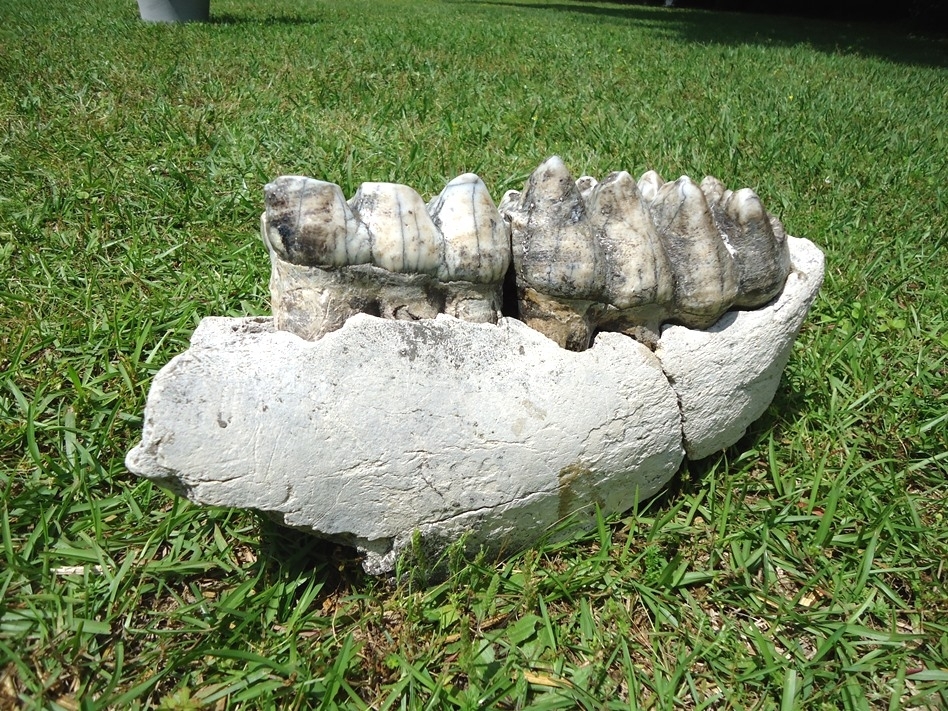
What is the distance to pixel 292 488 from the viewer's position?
148cm

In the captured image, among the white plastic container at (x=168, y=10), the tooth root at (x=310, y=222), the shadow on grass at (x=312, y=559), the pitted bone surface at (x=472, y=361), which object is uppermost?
the white plastic container at (x=168, y=10)

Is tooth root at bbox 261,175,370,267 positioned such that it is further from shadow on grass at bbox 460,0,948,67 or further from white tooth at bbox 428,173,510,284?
shadow on grass at bbox 460,0,948,67

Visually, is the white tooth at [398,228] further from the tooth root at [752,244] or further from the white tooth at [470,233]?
the tooth root at [752,244]

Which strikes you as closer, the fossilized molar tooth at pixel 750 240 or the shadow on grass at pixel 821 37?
the fossilized molar tooth at pixel 750 240

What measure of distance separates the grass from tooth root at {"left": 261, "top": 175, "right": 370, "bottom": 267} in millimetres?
782

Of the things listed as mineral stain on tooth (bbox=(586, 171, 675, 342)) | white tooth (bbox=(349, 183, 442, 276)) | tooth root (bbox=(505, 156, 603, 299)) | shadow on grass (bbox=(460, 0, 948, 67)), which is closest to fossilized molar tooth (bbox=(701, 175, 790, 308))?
mineral stain on tooth (bbox=(586, 171, 675, 342))

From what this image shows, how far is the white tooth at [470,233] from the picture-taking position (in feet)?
5.34

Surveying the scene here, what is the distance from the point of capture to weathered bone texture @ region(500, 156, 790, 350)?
169cm

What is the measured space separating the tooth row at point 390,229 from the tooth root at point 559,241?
3.0 inches

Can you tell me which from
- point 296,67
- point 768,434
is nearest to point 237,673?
point 768,434

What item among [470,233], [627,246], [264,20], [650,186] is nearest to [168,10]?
[264,20]

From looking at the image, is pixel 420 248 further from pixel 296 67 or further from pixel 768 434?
pixel 296 67

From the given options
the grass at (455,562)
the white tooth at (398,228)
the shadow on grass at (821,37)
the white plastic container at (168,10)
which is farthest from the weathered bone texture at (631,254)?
the shadow on grass at (821,37)

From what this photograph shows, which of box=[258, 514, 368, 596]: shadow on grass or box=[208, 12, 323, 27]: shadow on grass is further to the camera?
box=[208, 12, 323, 27]: shadow on grass
